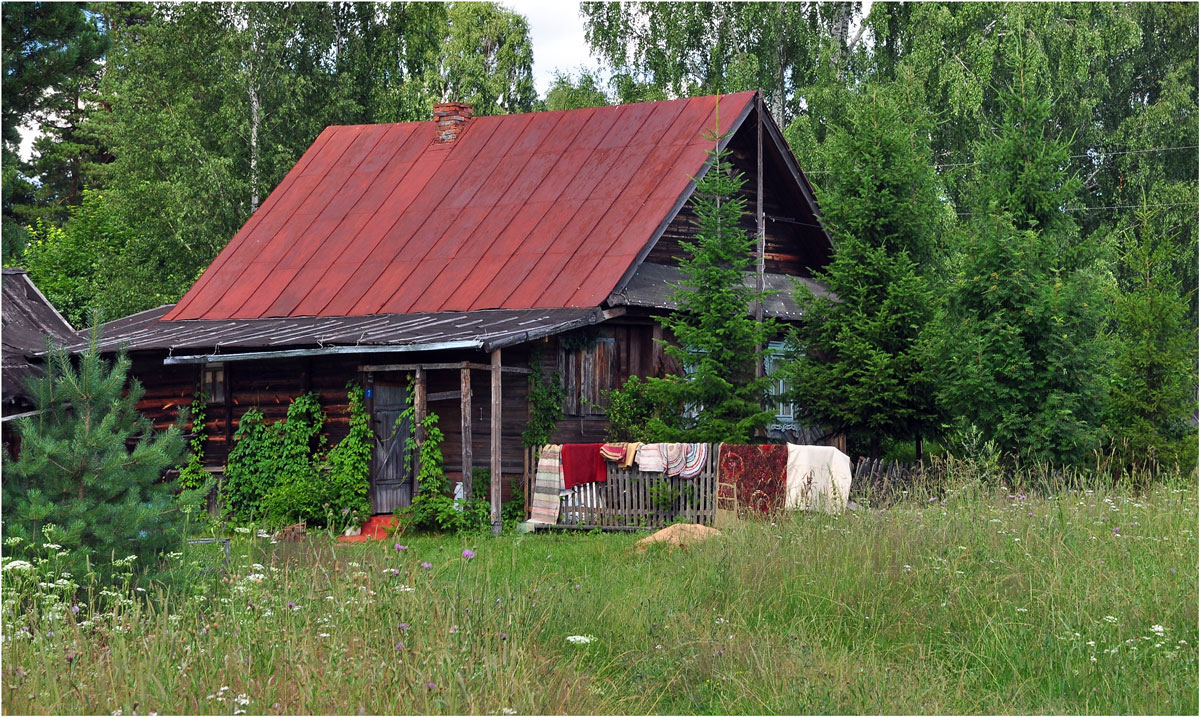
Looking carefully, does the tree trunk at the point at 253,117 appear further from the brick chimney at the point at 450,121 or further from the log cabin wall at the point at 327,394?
the log cabin wall at the point at 327,394

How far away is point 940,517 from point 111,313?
26.6 meters

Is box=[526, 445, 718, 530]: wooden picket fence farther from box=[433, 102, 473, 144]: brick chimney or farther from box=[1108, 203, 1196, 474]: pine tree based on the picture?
box=[433, 102, 473, 144]: brick chimney

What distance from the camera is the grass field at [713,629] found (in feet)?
19.5

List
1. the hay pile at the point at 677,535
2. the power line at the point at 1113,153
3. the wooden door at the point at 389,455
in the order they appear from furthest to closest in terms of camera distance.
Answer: the power line at the point at 1113,153, the wooden door at the point at 389,455, the hay pile at the point at 677,535

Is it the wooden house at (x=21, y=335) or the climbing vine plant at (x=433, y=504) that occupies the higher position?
the wooden house at (x=21, y=335)

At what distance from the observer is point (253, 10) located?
30.0 m

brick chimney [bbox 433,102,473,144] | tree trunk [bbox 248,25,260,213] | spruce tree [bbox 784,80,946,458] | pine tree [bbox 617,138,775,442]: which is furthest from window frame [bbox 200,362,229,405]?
→ tree trunk [bbox 248,25,260,213]

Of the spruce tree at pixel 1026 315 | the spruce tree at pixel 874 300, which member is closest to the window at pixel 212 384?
the spruce tree at pixel 874 300

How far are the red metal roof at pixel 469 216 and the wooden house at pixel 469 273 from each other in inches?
1.5

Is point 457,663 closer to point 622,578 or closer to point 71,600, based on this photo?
point 71,600

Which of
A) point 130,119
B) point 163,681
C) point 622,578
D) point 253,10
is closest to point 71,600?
point 163,681

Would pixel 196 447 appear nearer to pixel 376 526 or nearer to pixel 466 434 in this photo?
pixel 376 526

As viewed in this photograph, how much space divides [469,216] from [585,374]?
4156 mm

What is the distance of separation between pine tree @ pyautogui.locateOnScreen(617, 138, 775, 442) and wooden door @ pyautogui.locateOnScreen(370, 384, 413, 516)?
385cm
